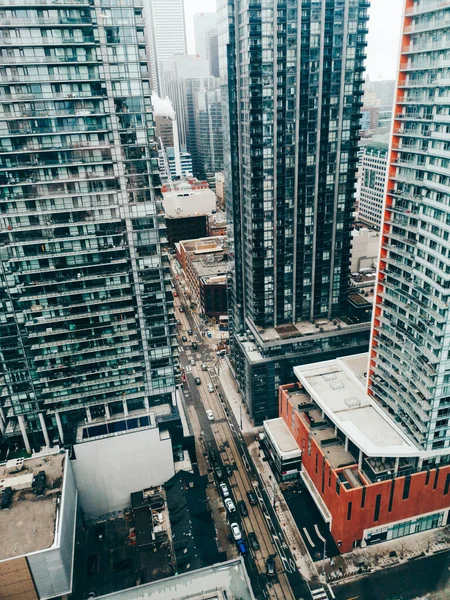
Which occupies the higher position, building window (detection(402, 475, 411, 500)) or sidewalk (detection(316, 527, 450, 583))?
building window (detection(402, 475, 411, 500))

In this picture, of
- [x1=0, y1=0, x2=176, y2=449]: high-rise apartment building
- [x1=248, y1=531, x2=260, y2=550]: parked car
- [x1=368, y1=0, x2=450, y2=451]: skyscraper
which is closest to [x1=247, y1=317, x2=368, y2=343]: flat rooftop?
[x1=368, y1=0, x2=450, y2=451]: skyscraper

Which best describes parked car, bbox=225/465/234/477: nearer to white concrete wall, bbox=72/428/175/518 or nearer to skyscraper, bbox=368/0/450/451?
white concrete wall, bbox=72/428/175/518

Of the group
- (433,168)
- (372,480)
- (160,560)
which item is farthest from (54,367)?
(433,168)

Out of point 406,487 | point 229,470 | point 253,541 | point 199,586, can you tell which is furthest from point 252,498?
point 199,586

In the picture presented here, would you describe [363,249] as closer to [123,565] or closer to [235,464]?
[235,464]

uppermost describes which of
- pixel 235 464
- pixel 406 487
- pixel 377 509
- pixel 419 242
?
pixel 419 242

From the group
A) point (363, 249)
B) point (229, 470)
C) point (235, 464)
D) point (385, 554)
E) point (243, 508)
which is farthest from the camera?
point (363, 249)

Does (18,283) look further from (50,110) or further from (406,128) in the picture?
(406,128)
